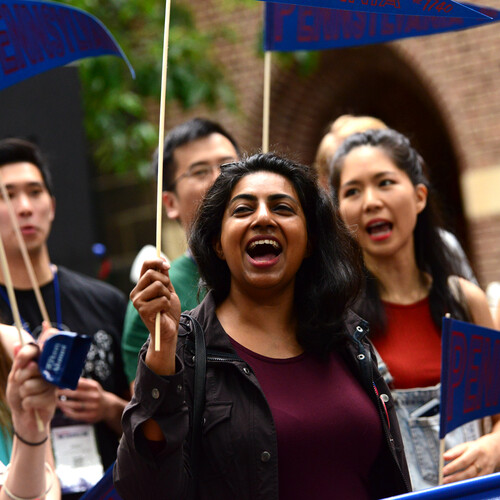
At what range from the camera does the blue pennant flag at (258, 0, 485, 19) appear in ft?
8.96

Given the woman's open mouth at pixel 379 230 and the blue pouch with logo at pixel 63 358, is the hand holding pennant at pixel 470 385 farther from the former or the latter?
the blue pouch with logo at pixel 63 358

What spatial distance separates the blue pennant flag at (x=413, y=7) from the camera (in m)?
2.73

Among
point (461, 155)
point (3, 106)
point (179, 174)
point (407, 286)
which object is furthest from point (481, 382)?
point (461, 155)

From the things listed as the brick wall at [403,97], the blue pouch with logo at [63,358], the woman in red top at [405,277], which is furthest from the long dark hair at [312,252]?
the brick wall at [403,97]

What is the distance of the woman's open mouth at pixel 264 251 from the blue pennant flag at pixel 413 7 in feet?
2.28

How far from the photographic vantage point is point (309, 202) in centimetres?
266

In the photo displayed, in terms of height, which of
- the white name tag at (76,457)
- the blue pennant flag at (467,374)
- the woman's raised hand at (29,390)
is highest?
the woman's raised hand at (29,390)

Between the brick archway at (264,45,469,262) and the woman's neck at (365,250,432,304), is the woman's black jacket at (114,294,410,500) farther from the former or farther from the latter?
the brick archway at (264,45,469,262)

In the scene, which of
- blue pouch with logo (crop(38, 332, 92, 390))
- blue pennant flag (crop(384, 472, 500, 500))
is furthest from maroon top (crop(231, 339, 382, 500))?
blue pouch with logo (crop(38, 332, 92, 390))

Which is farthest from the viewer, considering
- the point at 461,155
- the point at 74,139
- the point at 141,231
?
the point at 141,231

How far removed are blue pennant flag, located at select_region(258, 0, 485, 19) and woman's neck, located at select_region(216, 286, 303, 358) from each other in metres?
0.80

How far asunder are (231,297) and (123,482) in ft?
1.96

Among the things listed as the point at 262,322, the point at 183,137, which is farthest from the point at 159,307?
the point at 183,137

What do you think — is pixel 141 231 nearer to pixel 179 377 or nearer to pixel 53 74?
pixel 53 74
